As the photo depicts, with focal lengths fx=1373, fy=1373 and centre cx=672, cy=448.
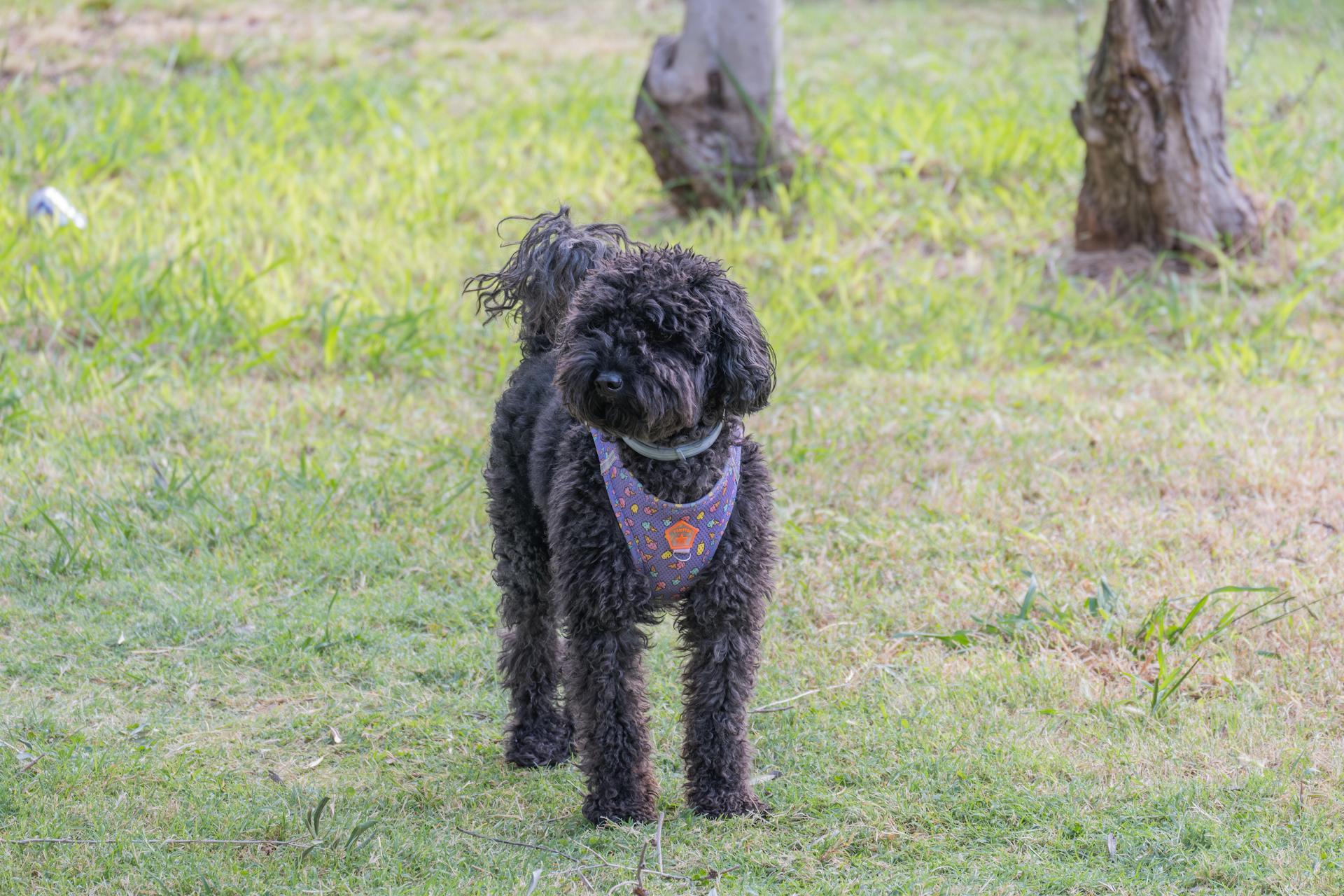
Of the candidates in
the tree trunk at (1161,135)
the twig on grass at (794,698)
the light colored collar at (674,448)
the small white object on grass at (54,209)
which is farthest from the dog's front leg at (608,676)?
the small white object on grass at (54,209)

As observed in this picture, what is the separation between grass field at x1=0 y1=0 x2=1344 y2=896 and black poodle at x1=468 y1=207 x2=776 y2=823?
259mm

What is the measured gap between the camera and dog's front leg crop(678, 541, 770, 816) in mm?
3580

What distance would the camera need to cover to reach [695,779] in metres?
3.74

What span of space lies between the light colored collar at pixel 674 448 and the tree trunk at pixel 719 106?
521 centimetres

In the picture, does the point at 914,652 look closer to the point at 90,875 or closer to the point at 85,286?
the point at 90,875

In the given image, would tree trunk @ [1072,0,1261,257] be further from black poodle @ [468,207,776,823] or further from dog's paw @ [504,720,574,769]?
dog's paw @ [504,720,574,769]

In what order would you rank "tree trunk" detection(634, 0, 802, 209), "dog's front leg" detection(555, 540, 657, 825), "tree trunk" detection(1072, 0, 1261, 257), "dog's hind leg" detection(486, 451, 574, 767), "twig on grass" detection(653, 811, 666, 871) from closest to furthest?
1. "twig on grass" detection(653, 811, 666, 871)
2. "dog's front leg" detection(555, 540, 657, 825)
3. "dog's hind leg" detection(486, 451, 574, 767)
4. "tree trunk" detection(1072, 0, 1261, 257)
5. "tree trunk" detection(634, 0, 802, 209)

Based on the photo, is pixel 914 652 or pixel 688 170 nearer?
pixel 914 652

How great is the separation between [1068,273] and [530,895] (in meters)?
5.69

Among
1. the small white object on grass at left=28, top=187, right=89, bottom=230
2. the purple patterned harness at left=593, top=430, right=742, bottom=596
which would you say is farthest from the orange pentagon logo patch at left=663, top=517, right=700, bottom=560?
the small white object on grass at left=28, top=187, right=89, bottom=230

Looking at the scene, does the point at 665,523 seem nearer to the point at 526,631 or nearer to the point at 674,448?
the point at 674,448

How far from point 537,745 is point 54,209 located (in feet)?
17.7

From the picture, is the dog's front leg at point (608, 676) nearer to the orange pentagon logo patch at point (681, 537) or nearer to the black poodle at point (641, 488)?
the black poodle at point (641, 488)

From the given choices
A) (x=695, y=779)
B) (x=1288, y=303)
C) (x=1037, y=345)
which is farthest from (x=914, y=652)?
(x=1288, y=303)
